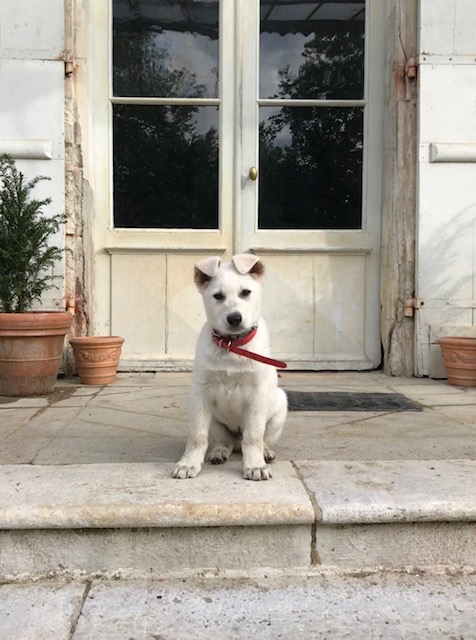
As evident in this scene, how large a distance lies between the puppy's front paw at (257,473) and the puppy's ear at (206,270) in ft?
2.57

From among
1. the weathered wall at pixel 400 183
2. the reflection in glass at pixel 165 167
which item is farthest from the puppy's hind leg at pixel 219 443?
the reflection in glass at pixel 165 167

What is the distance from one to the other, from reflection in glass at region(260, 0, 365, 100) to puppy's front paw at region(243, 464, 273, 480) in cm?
367

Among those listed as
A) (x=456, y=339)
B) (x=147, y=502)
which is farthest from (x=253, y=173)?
(x=147, y=502)

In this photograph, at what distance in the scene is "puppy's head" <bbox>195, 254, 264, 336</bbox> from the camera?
2293 mm

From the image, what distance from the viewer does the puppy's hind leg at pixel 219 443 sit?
8.21 ft

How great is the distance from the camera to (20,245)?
4.00 m

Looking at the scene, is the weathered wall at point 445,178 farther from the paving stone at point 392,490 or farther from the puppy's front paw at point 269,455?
the puppy's front paw at point 269,455

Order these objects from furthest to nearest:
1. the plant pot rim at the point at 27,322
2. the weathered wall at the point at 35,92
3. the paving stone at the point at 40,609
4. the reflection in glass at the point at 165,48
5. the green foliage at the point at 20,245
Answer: the reflection in glass at the point at 165,48 < the weathered wall at the point at 35,92 < the green foliage at the point at 20,245 < the plant pot rim at the point at 27,322 < the paving stone at the point at 40,609

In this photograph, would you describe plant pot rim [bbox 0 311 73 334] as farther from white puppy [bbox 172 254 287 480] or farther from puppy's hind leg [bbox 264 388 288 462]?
puppy's hind leg [bbox 264 388 288 462]

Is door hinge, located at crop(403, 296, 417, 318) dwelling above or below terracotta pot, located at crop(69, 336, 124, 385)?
above

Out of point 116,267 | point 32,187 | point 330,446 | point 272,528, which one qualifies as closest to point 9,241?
point 32,187

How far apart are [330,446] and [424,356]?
7.27ft

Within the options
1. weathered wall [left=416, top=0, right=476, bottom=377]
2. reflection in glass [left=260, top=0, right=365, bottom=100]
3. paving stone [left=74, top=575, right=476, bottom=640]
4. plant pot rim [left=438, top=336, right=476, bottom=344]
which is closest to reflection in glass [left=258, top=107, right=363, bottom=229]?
reflection in glass [left=260, top=0, right=365, bottom=100]

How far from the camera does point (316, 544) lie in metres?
1.98
